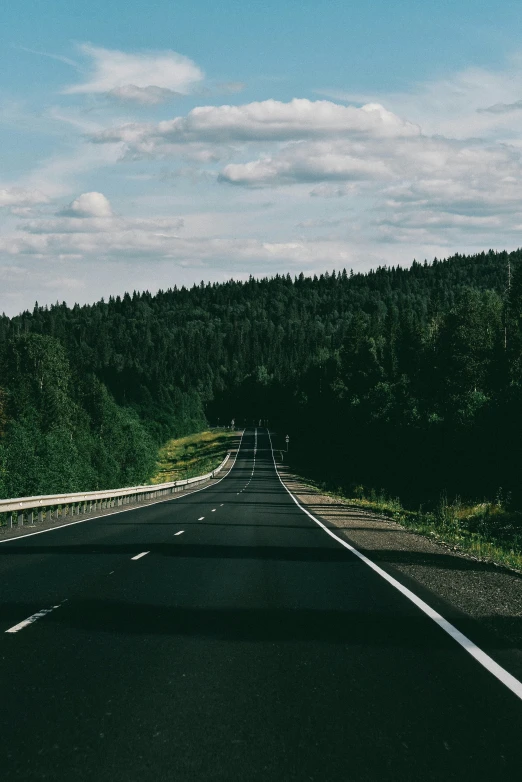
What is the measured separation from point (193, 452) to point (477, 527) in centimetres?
13012

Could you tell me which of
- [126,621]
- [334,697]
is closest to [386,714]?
[334,697]

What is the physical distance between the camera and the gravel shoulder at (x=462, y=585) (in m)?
9.43

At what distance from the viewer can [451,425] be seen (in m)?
64.8

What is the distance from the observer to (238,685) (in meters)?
7.29

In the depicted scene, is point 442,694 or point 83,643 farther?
point 83,643

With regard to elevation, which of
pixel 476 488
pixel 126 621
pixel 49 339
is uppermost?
pixel 49 339

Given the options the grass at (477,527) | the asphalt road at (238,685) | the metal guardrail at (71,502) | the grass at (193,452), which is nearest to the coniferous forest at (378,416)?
the grass at (477,527)

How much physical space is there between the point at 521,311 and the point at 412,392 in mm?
13701

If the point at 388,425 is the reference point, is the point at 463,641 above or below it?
above

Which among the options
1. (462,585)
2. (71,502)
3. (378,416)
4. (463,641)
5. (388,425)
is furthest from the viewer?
(378,416)

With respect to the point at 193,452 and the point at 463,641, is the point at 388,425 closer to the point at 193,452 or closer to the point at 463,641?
the point at 463,641

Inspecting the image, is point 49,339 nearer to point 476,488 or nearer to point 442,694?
point 476,488

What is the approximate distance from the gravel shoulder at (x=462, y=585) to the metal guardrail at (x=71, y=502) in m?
9.76

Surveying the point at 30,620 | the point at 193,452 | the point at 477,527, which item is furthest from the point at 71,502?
the point at 193,452
